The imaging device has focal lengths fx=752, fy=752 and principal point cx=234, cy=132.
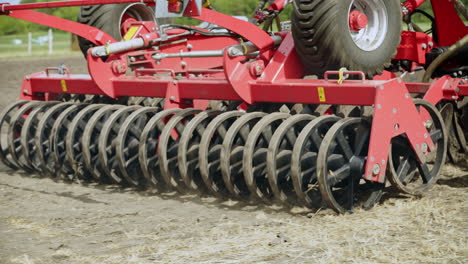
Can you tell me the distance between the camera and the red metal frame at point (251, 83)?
181 inches

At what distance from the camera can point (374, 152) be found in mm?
4426

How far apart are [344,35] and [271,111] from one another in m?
0.88

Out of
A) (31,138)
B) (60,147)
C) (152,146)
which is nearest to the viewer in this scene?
(152,146)

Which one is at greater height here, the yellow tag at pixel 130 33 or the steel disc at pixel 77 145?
the yellow tag at pixel 130 33

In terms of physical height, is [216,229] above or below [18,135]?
below

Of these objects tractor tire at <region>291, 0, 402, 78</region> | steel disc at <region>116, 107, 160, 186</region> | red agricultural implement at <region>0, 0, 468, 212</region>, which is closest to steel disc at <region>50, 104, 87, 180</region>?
red agricultural implement at <region>0, 0, 468, 212</region>

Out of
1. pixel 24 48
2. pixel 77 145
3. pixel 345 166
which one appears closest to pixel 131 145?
pixel 77 145

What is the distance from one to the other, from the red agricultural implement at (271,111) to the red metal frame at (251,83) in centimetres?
1

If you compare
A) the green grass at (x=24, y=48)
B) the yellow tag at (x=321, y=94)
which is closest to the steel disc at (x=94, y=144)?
the yellow tag at (x=321, y=94)

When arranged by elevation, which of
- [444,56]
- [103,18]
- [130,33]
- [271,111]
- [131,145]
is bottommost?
[131,145]

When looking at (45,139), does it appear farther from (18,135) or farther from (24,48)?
(24,48)

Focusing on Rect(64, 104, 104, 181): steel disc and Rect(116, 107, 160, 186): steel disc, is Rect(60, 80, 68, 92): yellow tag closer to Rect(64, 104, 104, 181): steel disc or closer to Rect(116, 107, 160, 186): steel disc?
Rect(64, 104, 104, 181): steel disc

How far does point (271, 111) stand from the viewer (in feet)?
18.2

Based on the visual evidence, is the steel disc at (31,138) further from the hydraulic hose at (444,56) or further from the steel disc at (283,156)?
the hydraulic hose at (444,56)
